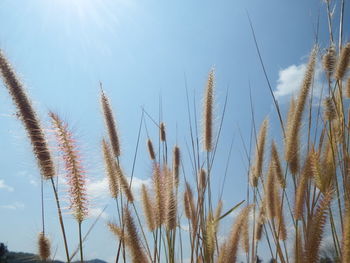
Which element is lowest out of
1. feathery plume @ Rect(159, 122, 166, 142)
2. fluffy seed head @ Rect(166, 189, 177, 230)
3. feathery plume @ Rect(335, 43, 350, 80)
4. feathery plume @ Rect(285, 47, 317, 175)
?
fluffy seed head @ Rect(166, 189, 177, 230)

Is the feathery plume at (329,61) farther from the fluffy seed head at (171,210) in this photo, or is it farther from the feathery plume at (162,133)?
the feathery plume at (162,133)

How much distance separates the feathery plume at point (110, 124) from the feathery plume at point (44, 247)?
894mm

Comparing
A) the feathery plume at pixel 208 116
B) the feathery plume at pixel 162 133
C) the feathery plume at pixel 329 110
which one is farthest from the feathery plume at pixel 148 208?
the feathery plume at pixel 329 110

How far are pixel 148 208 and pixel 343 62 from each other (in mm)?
1869

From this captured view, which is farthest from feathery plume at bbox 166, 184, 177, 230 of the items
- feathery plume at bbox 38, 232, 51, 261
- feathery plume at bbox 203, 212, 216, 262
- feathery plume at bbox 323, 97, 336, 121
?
feathery plume at bbox 323, 97, 336, 121

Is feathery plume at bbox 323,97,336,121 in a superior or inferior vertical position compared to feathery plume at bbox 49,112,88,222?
superior

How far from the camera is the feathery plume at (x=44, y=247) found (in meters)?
2.26

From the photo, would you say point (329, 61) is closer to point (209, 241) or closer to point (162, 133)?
point (209, 241)

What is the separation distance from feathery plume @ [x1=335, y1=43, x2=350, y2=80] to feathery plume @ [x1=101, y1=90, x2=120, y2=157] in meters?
1.78

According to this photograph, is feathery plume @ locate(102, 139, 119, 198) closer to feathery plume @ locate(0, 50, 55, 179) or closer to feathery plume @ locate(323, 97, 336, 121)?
feathery plume @ locate(0, 50, 55, 179)

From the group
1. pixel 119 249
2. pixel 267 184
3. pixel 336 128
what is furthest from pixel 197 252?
pixel 336 128

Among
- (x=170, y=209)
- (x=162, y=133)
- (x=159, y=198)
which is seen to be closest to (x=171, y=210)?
(x=170, y=209)

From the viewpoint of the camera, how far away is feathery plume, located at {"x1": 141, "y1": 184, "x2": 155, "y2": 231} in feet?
9.21

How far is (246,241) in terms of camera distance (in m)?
3.36
